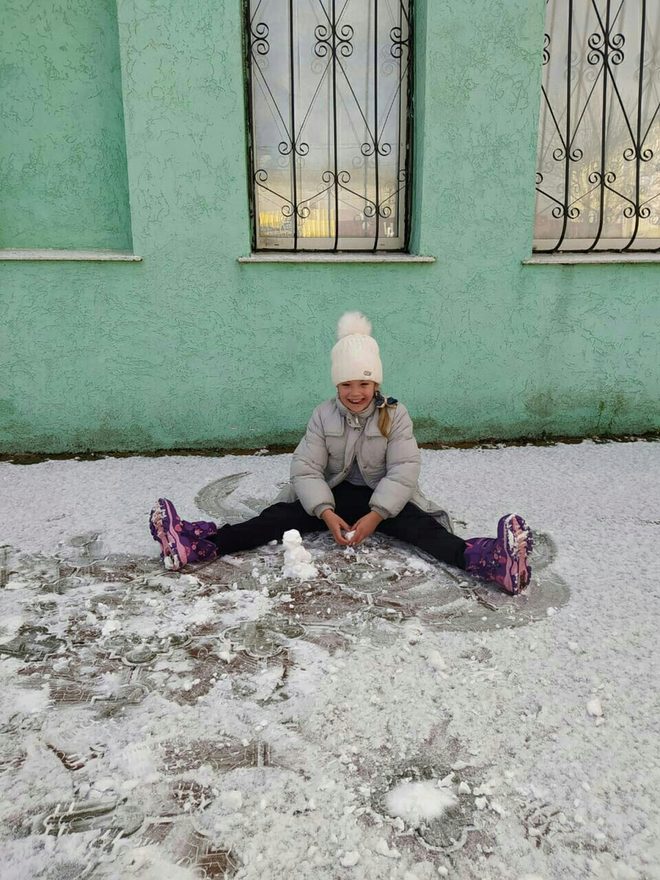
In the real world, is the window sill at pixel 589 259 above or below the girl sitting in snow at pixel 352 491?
above

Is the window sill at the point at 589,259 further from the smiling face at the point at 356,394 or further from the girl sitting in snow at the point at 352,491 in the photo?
the smiling face at the point at 356,394

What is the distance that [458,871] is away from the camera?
1.27m

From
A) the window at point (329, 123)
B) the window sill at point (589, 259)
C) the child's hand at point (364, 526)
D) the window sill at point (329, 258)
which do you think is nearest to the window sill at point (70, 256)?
the window sill at point (329, 258)

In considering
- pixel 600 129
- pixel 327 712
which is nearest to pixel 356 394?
pixel 327 712

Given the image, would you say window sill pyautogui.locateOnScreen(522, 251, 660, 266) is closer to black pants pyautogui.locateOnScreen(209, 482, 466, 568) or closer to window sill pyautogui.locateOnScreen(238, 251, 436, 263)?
window sill pyautogui.locateOnScreen(238, 251, 436, 263)

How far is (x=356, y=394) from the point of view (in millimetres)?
2523

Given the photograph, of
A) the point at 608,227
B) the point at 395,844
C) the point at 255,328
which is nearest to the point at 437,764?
the point at 395,844

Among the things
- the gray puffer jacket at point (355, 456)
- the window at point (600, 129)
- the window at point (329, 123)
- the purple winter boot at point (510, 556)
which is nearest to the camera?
the purple winter boot at point (510, 556)

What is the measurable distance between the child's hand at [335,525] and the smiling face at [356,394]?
1.40 feet

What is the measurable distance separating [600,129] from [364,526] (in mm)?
3131

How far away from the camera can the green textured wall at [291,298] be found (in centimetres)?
352

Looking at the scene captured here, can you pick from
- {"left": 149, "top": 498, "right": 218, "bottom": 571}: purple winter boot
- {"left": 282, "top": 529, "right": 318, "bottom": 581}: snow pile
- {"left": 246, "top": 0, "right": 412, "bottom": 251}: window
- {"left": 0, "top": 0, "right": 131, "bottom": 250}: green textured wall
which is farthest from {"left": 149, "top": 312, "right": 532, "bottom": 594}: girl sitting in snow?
{"left": 0, "top": 0, "right": 131, "bottom": 250}: green textured wall

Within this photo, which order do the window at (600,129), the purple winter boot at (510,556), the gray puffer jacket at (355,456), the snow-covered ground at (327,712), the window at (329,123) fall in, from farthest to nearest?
the window at (600,129)
the window at (329,123)
the gray puffer jacket at (355,456)
the purple winter boot at (510,556)
the snow-covered ground at (327,712)

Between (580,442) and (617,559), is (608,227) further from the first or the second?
(617,559)
